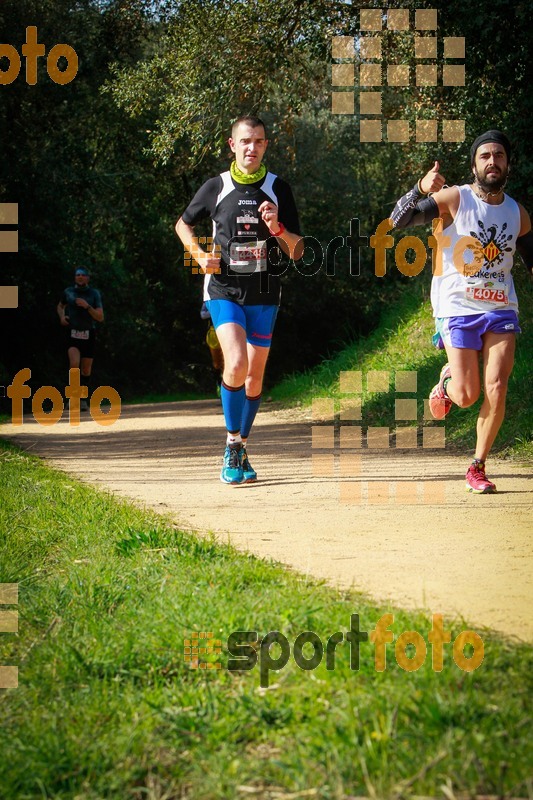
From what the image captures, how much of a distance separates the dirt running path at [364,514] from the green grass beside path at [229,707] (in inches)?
16.8

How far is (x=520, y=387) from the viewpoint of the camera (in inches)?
378

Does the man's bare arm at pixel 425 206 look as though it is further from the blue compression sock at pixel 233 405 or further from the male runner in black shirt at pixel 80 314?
the male runner in black shirt at pixel 80 314

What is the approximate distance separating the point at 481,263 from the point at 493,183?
49cm

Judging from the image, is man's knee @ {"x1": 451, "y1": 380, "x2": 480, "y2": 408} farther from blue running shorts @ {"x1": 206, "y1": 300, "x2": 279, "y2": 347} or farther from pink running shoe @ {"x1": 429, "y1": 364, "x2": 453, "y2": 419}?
blue running shorts @ {"x1": 206, "y1": 300, "x2": 279, "y2": 347}

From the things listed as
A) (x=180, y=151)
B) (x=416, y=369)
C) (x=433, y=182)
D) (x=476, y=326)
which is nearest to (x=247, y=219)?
(x=433, y=182)

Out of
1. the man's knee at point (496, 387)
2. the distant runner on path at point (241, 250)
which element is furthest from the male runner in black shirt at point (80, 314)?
the man's knee at point (496, 387)

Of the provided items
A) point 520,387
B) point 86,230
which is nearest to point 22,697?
point 520,387

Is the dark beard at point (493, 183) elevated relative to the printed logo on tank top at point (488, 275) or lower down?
elevated

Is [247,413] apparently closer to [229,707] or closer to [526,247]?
[526,247]

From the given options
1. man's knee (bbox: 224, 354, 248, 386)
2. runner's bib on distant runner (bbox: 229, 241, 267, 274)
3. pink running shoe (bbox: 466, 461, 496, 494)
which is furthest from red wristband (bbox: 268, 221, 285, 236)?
pink running shoe (bbox: 466, 461, 496, 494)

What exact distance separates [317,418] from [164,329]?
40.9 feet

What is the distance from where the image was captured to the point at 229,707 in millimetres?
2691

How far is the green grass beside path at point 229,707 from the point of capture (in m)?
2.29

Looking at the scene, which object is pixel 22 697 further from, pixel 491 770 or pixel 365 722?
pixel 491 770
